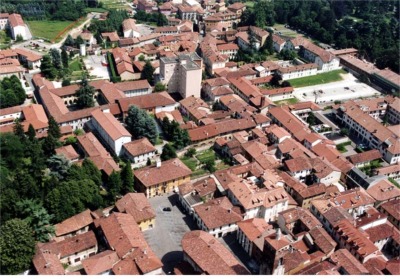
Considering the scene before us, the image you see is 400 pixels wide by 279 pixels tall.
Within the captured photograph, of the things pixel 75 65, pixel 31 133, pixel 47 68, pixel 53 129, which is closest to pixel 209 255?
pixel 53 129

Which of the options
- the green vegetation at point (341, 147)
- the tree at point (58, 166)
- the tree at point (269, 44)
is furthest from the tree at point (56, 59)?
the green vegetation at point (341, 147)

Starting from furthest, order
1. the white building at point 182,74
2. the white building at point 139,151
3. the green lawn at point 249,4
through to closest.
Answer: the green lawn at point 249,4 → the white building at point 182,74 → the white building at point 139,151

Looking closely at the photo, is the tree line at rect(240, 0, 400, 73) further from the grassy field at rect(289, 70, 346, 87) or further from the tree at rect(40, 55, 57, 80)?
the tree at rect(40, 55, 57, 80)

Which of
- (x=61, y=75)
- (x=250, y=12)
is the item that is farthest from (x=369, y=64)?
(x=61, y=75)

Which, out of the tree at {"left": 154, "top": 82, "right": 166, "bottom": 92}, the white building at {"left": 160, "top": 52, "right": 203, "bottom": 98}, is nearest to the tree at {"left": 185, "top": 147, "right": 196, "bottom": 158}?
the white building at {"left": 160, "top": 52, "right": 203, "bottom": 98}

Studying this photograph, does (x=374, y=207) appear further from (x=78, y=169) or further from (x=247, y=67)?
(x=247, y=67)

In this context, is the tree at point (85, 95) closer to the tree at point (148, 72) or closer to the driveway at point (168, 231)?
the tree at point (148, 72)

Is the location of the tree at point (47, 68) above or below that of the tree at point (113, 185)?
above

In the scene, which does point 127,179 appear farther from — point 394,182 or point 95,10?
point 95,10
